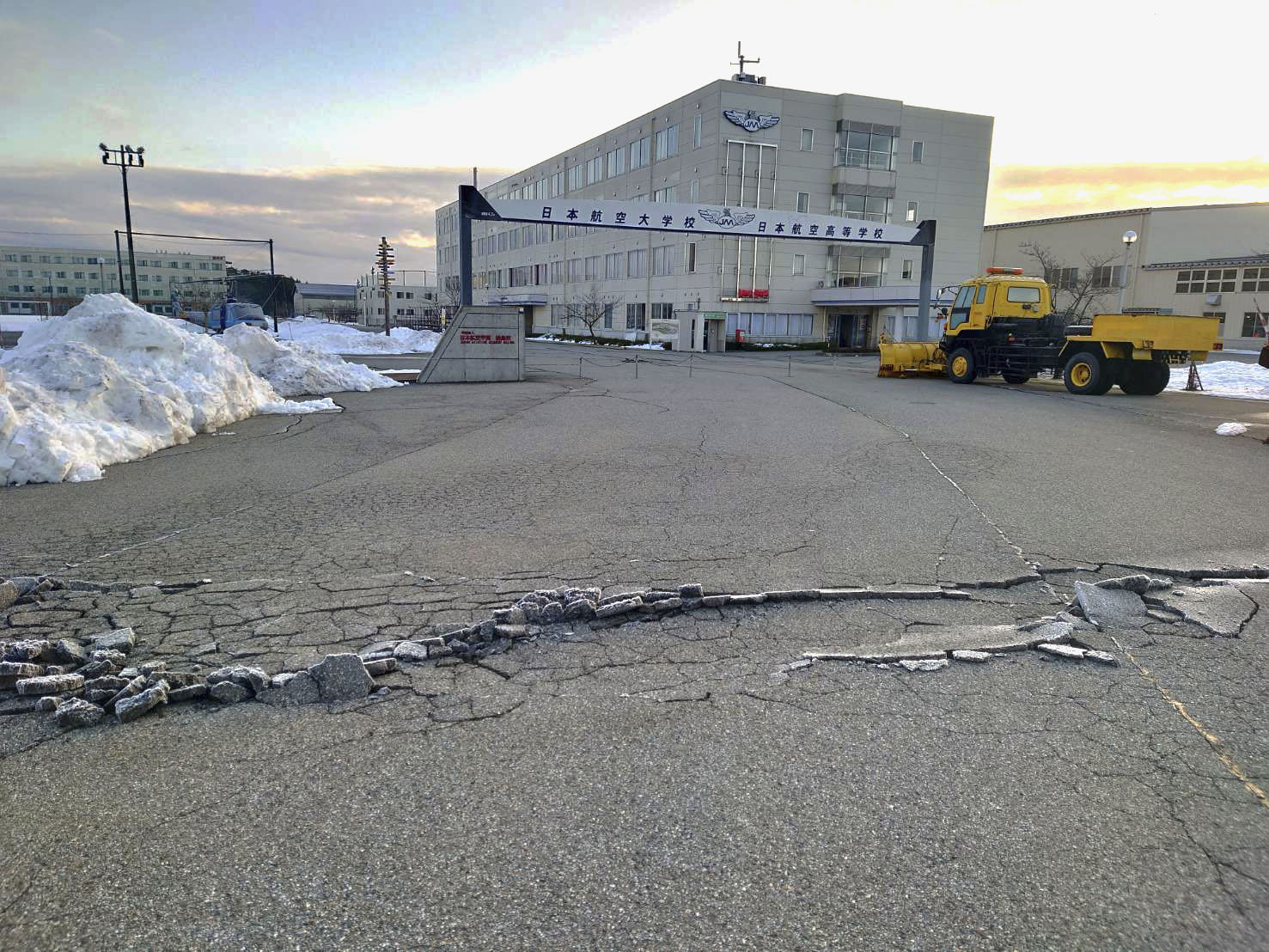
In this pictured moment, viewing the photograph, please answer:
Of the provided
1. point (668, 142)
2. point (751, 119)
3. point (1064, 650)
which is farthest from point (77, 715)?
point (668, 142)

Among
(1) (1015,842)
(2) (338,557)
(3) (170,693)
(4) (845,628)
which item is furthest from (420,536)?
(1) (1015,842)

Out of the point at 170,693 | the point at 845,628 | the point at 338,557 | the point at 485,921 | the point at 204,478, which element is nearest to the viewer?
the point at 485,921

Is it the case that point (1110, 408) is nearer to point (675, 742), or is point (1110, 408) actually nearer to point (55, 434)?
point (675, 742)

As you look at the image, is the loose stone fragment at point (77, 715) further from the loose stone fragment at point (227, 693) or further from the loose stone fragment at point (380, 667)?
the loose stone fragment at point (380, 667)

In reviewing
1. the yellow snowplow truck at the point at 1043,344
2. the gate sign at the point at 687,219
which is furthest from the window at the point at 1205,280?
the yellow snowplow truck at the point at 1043,344

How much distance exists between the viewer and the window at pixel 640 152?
2603 inches

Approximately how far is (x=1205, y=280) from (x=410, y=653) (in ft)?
238

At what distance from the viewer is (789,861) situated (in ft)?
9.22

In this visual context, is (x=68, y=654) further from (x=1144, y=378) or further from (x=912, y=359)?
(x=912, y=359)

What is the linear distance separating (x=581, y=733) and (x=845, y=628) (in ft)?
6.69

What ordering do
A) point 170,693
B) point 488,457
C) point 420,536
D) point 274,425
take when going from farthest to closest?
point 274,425
point 488,457
point 420,536
point 170,693

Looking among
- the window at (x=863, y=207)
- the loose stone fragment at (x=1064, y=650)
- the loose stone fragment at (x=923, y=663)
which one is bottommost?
the loose stone fragment at (x=923, y=663)

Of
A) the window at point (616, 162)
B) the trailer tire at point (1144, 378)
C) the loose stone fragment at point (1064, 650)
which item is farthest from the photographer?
the window at point (616, 162)

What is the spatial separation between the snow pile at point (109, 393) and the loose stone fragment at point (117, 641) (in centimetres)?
580
